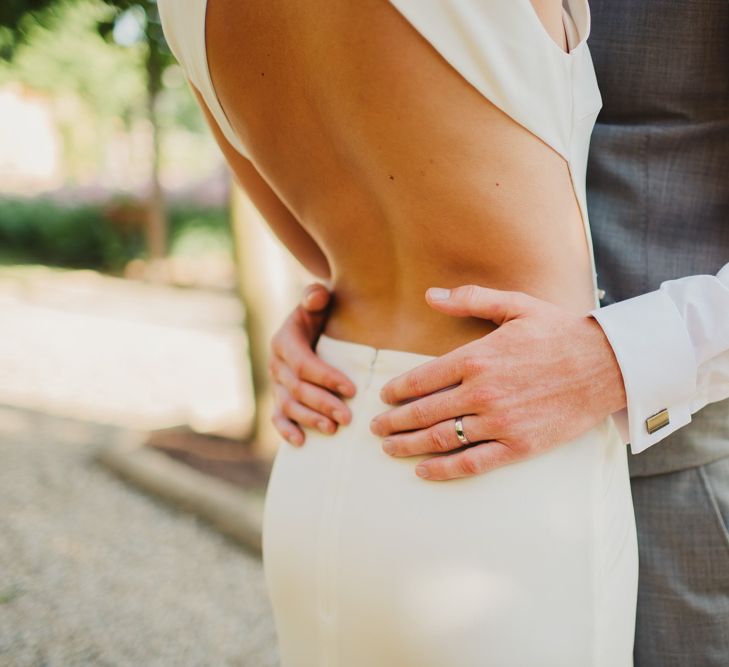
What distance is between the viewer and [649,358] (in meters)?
1.07

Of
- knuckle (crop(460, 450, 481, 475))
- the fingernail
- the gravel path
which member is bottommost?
the gravel path

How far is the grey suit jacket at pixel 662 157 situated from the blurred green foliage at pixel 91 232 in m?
17.0

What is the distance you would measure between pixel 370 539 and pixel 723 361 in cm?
59

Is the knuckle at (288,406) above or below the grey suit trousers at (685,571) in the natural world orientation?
above

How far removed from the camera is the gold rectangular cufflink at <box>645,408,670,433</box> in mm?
1099

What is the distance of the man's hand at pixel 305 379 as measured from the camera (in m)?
1.19

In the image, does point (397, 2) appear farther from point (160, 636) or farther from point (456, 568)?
point (160, 636)

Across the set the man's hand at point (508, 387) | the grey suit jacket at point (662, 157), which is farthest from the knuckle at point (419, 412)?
the grey suit jacket at point (662, 157)

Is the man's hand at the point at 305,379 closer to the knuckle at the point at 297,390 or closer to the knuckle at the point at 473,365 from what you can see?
the knuckle at the point at 297,390

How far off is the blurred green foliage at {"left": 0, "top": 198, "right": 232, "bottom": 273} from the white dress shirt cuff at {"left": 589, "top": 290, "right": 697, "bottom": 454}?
17.2 m

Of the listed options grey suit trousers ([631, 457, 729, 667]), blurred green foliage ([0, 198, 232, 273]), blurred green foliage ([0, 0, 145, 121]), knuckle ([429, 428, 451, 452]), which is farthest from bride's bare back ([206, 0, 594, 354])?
blurred green foliage ([0, 0, 145, 121])

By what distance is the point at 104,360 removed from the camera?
8.86 m

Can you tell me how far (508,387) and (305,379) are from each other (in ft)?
1.26

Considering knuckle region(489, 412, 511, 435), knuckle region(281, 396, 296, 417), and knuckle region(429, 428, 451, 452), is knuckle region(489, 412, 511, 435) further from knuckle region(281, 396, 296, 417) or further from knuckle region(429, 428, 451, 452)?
knuckle region(281, 396, 296, 417)
